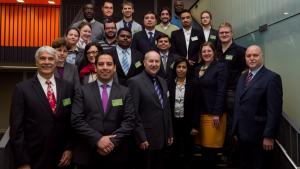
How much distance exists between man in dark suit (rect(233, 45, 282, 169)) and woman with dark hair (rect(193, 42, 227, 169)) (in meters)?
0.37

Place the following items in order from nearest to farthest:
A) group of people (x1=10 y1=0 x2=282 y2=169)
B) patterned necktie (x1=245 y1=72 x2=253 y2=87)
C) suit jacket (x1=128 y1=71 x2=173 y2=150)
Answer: group of people (x1=10 y1=0 x2=282 y2=169), suit jacket (x1=128 y1=71 x2=173 y2=150), patterned necktie (x1=245 y1=72 x2=253 y2=87)

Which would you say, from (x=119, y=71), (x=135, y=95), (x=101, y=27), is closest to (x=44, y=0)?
(x=101, y=27)

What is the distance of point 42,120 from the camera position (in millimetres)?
3037

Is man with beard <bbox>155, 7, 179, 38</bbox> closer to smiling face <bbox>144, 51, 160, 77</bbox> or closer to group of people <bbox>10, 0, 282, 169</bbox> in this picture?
group of people <bbox>10, 0, 282, 169</bbox>

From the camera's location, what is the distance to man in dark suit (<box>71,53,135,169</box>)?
10.1 ft

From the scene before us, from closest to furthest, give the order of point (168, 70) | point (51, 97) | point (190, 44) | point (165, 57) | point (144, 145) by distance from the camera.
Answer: point (51, 97) → point (144, 145) → point (168, 70) → point (165, 57) → point (190, 44)

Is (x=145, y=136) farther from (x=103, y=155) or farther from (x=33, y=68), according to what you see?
(x=33, y=68)

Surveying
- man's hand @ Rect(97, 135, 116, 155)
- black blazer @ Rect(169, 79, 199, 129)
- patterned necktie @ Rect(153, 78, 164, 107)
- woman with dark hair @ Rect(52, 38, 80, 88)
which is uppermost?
woman with dark hair @ Rect(52, 38, 80, 88)

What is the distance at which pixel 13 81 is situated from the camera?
13008 millimetres

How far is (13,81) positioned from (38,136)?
1075 cm

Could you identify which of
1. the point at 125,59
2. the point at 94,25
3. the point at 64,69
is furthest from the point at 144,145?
the point at 94,25

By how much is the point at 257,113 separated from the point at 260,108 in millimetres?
62

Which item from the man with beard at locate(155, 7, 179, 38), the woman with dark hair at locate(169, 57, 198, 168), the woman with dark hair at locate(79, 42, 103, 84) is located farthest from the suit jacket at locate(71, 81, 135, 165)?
the man with beard at locate(155, 7, 179, 38)

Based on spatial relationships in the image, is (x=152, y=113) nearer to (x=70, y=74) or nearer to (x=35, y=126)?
(x=70, y=74)
